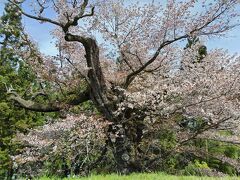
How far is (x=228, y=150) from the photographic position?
19812 mm

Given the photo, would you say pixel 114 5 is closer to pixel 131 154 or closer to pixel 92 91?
pixel 92 91

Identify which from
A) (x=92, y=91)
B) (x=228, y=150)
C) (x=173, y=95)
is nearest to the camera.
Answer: (x=173, y=95)

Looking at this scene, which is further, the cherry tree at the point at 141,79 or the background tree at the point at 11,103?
the background tree at the point at 11,103

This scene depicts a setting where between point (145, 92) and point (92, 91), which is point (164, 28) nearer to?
point (145, 92)

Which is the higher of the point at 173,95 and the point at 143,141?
the point at 173,95

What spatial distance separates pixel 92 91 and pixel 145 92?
77.5 inches

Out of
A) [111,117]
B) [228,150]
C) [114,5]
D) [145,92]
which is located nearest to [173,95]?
[145,92]

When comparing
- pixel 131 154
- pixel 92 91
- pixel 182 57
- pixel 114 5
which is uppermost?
pixel 114 5

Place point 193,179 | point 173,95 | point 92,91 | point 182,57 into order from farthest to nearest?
point 182,57
point 92,91
point 173,95
point 193,179

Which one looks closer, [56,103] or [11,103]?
[56,103]

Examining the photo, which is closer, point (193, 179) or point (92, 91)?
point (193, 179)

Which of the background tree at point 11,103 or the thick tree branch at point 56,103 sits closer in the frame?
the thick tree branch at point 56,103

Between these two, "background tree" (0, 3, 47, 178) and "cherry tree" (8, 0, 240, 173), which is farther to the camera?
"background tree" (0, 3, 47, 178)

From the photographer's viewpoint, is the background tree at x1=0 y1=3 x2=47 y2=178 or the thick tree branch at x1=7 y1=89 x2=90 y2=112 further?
the background tree at x1=0 y1=3 x2=47 y2=178
